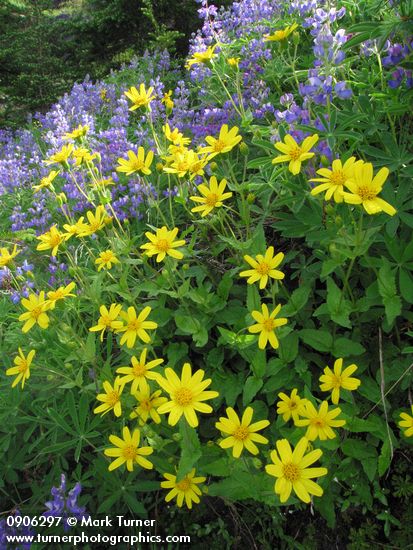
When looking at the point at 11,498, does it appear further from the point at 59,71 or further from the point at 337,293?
the point at 59,71

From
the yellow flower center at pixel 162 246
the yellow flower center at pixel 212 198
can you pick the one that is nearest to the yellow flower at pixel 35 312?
the yellow flower center at pixel 162 246

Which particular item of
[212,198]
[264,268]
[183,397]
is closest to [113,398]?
[183,397]

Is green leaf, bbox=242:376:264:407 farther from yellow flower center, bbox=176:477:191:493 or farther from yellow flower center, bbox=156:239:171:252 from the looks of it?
yellow flower center, bbox=156:239:171:252

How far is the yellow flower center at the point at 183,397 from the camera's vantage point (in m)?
1.40

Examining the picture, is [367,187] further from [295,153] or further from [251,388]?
[251,388]

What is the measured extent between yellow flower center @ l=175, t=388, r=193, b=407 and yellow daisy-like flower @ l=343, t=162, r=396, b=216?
2.31ft

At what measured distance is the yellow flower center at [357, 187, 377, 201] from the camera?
4.38 ft

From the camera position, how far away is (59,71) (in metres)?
5.99

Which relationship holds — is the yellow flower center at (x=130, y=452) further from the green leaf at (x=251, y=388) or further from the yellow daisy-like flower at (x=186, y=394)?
the green leaf at (x=251, y=388)

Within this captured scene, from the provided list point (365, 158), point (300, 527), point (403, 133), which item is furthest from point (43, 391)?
point (403, 133)

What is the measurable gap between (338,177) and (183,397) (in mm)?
789

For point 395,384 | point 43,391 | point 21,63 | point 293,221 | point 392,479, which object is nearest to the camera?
point 395,384

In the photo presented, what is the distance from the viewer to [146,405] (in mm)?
1521

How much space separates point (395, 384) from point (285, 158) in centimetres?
81
